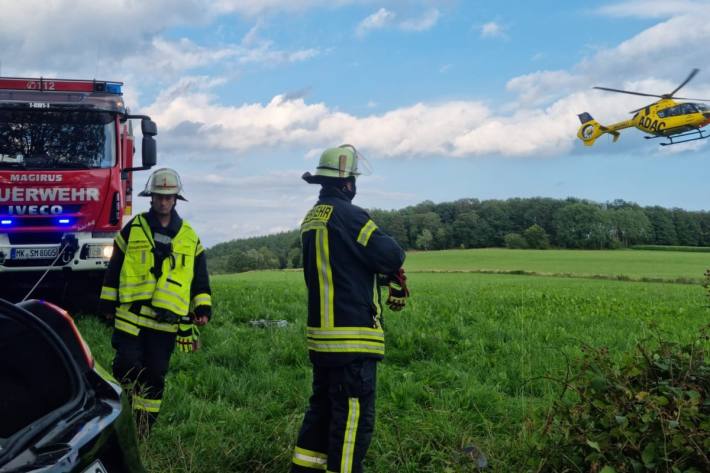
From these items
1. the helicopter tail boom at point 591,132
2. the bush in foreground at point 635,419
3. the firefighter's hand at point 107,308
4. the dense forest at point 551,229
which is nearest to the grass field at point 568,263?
the dense forest at point 551,229

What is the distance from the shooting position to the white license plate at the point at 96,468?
2057mm

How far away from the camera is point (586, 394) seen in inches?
137

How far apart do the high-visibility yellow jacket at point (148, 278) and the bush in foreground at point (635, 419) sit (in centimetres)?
267

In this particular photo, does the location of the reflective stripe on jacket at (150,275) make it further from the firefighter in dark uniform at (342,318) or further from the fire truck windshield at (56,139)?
the fire truck windshield at (56,139)

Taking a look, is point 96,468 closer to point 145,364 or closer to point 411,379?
point 145,364

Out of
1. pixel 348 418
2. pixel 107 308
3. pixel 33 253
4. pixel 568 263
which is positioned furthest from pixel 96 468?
pixel 568 263

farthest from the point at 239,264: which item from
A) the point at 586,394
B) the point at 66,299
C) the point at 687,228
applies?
the point at 586,394

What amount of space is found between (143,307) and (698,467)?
3.62 m

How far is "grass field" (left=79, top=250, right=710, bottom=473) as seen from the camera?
13.9 ft

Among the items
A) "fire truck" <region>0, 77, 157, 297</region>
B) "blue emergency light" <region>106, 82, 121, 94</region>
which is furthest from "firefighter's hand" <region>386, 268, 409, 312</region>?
"blue emergency light" <region>106, 82, 121, 94</region>

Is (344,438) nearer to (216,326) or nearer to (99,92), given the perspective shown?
(216,326)

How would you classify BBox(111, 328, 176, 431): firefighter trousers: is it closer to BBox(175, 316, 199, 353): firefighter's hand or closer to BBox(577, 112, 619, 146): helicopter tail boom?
BBox(175, 316, 199, 353): firefighter's hand

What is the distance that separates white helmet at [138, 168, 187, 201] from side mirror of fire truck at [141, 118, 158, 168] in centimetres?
487

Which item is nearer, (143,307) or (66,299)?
(143,307)
